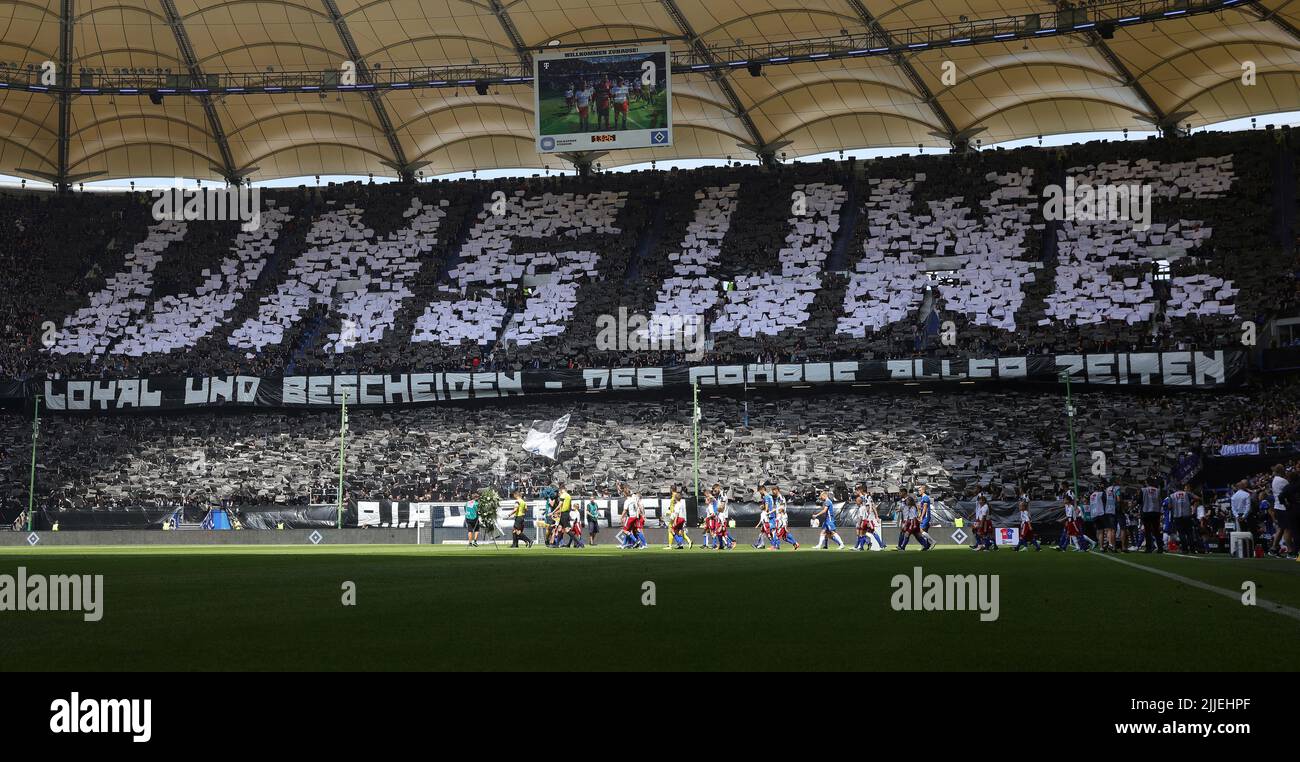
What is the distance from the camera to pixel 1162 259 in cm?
5003

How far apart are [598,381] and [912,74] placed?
18.9 metres

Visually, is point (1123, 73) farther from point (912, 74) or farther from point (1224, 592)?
point (1224, 592)

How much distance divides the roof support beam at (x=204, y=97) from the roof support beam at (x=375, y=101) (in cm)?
629

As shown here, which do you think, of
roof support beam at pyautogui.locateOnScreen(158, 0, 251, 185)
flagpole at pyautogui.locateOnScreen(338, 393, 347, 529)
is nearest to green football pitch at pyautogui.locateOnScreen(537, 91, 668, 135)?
flagpole at pyautogui.locateOnScreen(338, 393, 347, 529)

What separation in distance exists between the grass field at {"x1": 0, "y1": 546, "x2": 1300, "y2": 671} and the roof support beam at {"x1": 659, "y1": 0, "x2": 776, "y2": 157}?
35101 millimetres

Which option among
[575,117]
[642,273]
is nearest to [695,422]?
[642,273]

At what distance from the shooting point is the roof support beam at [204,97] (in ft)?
157

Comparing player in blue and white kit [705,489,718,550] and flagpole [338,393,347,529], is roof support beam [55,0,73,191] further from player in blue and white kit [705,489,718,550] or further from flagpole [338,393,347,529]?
player in blue and white kit [705,489,718,550]

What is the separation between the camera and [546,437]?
5031 cm

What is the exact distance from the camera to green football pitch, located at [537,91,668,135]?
37.7 meters

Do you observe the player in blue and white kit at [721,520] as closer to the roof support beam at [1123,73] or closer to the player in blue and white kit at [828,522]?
the player in blue and white kit at [828,522]

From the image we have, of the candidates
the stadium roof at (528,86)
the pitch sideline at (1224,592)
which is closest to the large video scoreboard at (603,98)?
the stadium roof at (528,86)

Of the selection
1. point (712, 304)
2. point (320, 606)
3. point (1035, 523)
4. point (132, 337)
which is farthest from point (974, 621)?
point (132, 337)
